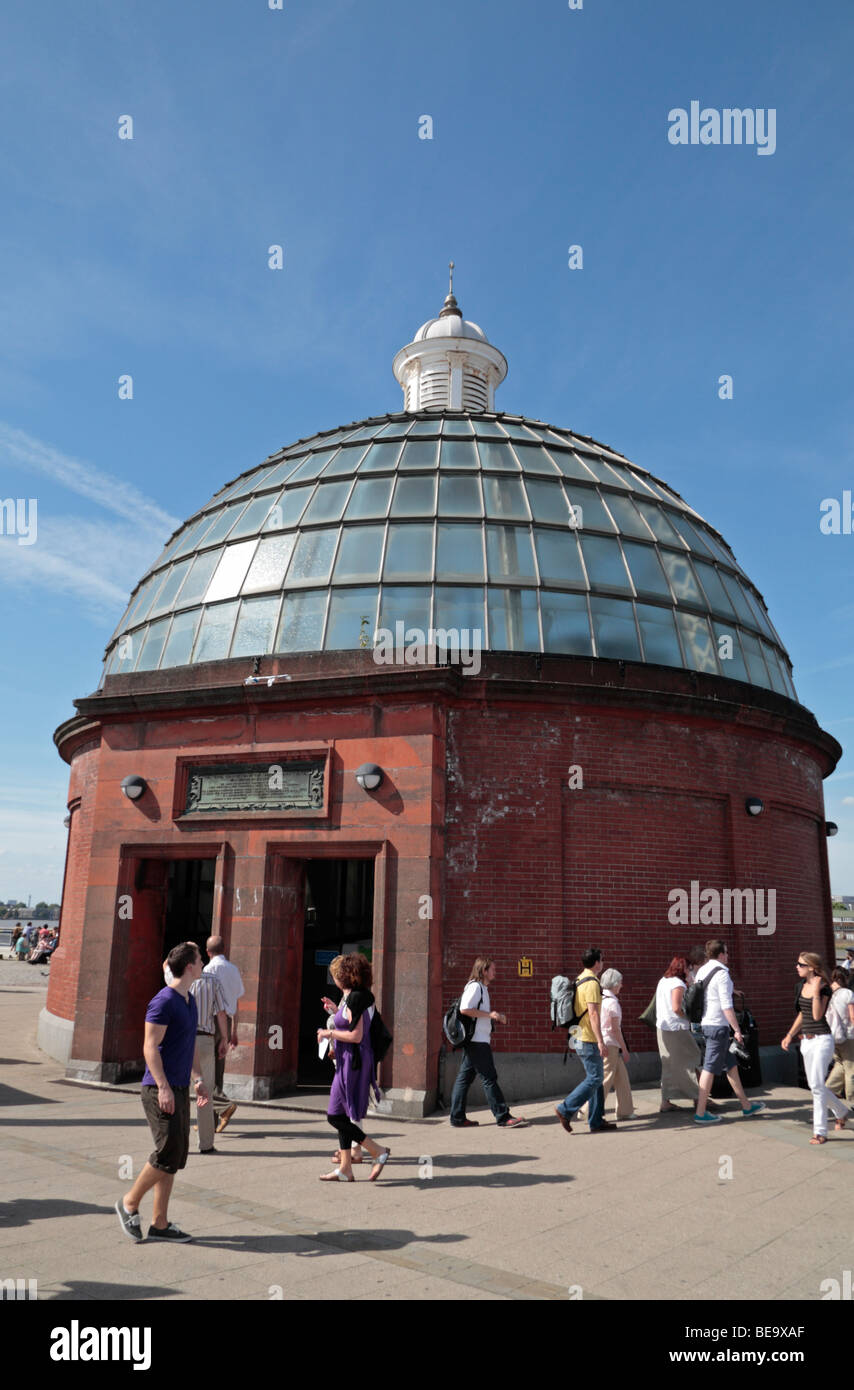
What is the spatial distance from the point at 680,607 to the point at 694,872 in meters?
4.74

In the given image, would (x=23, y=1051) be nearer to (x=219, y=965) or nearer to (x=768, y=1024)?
(x=219, y=965)

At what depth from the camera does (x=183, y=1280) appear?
525 centimetres

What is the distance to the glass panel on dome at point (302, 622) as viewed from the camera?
14.1 meters

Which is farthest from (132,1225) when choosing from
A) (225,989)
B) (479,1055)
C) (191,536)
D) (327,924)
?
(191,536)

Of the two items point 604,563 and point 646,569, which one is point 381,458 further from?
point 646,569

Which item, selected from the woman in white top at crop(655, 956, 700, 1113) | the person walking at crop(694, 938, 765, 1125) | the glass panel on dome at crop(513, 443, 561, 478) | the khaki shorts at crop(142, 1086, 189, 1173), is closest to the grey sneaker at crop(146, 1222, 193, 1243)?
the khaki shorts at crop(142, 1086, 189, 1173)

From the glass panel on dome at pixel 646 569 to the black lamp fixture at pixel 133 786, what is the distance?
828 centimetres

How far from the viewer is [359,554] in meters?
14.8

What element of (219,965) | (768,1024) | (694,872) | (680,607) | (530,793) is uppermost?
(680,607)

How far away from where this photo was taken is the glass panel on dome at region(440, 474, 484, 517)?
1509 cm

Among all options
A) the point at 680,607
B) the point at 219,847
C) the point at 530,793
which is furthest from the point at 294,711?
the point at 680,607

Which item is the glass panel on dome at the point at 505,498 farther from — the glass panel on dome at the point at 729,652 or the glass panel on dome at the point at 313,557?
the glass panel on dome at the point at 729,652
